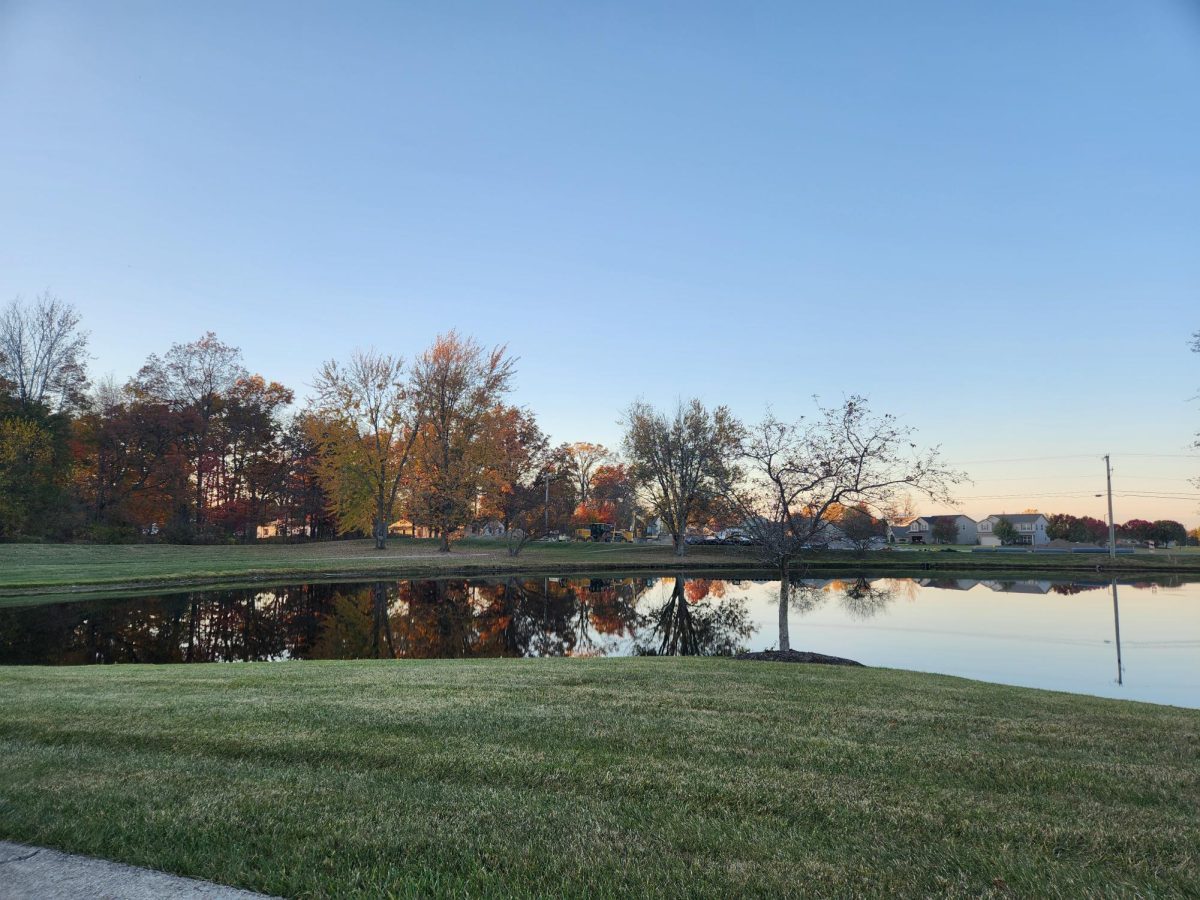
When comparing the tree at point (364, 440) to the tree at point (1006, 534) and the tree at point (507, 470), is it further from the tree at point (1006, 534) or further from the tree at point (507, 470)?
the tree at point (1006, 534)

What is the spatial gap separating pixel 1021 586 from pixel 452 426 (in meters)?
36.5

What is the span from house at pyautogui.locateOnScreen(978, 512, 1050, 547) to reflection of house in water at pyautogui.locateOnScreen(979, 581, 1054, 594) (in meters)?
85.5

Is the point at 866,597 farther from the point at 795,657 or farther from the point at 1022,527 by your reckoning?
the point at 1022,527

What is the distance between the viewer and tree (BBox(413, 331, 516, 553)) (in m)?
47.8

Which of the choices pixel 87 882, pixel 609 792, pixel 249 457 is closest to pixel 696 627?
pixel 609 792

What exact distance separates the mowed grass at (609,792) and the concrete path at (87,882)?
0.12 metres

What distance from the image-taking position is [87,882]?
3.55 metres

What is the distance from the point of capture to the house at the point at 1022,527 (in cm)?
12119

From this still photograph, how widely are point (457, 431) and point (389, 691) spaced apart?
135 feet

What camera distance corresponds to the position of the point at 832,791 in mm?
4754

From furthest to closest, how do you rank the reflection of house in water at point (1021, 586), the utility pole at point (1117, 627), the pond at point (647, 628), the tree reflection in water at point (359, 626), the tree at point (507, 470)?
the tree at point (507, 470) < the reflection of house in water at point (1021, 586) < the tree reflection in water at point (359, 626) < the pond at point (647, 628) < the utility pole at point (1117, 627)

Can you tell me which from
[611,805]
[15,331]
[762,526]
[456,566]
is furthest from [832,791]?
[15,331]

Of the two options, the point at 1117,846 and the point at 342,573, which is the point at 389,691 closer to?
the point at 1117,846

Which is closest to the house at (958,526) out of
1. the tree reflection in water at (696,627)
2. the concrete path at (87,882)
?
the tree reflection in water at (696,627)
